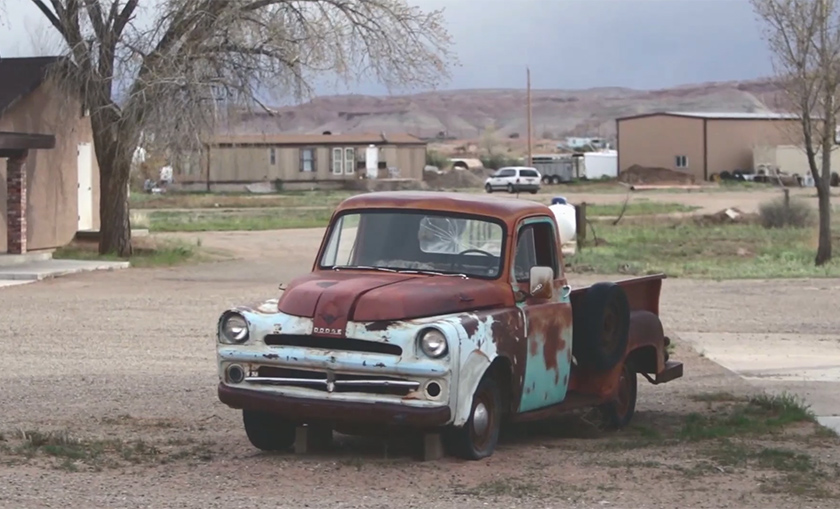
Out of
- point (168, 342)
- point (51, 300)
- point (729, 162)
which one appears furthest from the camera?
point (729, 162)

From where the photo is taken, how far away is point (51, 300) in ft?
70.0

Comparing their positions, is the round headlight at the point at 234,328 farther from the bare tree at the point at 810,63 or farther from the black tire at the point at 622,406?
the bare tree at the point at 810,63

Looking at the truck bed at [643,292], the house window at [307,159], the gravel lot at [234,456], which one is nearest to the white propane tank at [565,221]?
the gravel lot at [234,456]

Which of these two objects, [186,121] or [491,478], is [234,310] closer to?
[491,478]

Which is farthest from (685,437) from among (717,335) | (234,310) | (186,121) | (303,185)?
(303,185)

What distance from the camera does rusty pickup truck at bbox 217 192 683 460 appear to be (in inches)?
305

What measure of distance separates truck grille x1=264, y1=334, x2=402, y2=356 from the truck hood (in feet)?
0.31

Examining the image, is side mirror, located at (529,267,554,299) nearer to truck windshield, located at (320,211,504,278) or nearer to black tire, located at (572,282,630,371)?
truck windshield, located at (320,211,504,278)

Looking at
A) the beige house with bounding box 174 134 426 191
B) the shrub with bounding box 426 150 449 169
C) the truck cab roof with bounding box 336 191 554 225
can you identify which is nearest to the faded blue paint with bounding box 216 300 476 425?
the truck cab roof with bounding box 336 191 554 225

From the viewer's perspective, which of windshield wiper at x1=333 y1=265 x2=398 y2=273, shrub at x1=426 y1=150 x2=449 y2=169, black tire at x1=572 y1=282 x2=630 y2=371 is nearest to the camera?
windshield wiper at x1=333 y1=265 x2=398 y2=273

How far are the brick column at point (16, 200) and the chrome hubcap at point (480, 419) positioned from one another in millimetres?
20335

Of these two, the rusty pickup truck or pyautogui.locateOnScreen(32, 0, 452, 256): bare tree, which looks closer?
the rusty pickup truck

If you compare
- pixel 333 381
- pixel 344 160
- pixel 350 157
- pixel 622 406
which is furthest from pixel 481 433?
pixel 344 160

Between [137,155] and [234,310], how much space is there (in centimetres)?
2153
